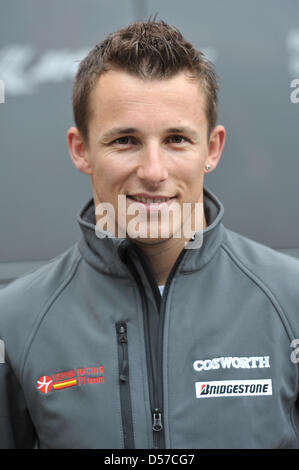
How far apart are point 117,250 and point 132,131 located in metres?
0.30

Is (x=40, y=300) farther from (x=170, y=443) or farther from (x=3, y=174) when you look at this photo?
(x=3, y=174)

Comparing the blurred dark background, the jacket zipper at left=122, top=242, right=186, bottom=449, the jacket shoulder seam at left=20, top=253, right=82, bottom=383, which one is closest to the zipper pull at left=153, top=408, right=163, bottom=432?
the jacket zipper at left=122, top=242, right=186, bottom=449

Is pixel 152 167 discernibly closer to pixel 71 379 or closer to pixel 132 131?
pixel 132 131

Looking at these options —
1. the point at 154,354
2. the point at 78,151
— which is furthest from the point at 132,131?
the point at 154,354

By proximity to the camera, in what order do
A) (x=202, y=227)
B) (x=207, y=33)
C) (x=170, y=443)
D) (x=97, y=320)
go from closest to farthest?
(x=170, y=443) < (x=97, y=320) < (x=202, y=227) < (x=207, y=33)

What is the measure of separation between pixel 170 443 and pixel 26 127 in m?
1.19

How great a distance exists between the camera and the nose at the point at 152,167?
1.50 meters

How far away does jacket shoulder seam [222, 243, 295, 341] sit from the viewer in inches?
60.5

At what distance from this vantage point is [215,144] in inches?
68.7

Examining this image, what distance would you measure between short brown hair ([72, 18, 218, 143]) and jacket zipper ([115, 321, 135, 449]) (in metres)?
0.54

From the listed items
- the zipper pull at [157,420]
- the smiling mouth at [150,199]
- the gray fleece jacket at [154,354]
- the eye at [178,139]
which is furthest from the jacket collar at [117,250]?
the zipper pull at [157,420]

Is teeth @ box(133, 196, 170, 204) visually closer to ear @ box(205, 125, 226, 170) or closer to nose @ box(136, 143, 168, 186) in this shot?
nose @ box(136, 143, 168, 186)

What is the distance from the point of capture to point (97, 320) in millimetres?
1584
